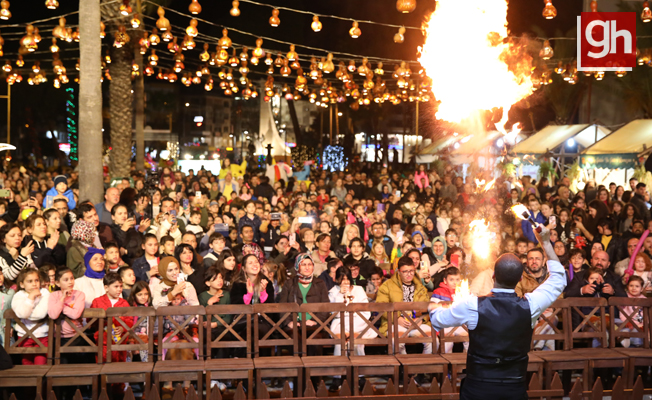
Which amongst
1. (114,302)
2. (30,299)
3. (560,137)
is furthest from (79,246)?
(560,137)

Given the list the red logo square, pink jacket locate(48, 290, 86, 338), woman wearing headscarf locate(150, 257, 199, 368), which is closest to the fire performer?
woman wearing headscarf locate(150, 257, 199, 368)

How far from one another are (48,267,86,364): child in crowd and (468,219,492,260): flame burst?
6.20 meters

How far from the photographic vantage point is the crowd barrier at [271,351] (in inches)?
283

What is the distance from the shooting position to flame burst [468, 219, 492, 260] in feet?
36.6

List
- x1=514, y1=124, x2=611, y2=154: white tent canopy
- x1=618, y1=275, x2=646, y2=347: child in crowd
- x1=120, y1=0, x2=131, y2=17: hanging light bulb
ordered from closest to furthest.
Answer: x1=618, y1=275, x2=646, y2=347: child in crowd, x1=120, y1=0, x2=131, y2=17: hanging light bulb, x1=514, y1=124, x2=611, y2=154: white tent canopy

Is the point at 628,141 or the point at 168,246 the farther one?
the point at 628,141

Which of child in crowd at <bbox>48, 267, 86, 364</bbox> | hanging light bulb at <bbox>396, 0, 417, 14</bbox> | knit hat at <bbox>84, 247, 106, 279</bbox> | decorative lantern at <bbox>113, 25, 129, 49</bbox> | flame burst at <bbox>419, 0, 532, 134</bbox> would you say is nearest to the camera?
child in crowd at <bbox>48, 267, 86, 364</bbox>

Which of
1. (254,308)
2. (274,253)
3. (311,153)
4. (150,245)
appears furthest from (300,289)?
(311,153)

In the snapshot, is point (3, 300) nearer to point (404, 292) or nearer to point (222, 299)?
point (222, 299)

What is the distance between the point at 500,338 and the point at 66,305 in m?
4.79

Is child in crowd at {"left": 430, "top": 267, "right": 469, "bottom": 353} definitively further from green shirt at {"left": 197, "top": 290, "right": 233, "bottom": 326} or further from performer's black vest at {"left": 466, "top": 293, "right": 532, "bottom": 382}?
performer's black vest at {"left": 466, "top": 293, "right": 532, "bottom": 382}

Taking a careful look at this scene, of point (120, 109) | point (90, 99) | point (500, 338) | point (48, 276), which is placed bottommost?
point (500, 338)

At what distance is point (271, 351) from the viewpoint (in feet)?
28.3

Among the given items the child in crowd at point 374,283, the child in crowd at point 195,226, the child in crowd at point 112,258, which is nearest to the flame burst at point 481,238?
the child in crowd at point 374,283
